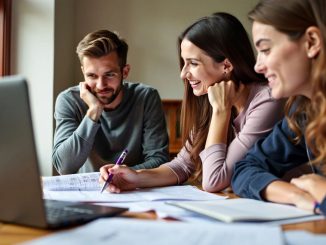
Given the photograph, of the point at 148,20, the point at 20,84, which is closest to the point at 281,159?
the point at 20,84

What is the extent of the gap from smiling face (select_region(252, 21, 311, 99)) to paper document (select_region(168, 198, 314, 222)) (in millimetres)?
316

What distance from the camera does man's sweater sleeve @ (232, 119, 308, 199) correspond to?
128 centimetres

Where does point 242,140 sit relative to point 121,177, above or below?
above

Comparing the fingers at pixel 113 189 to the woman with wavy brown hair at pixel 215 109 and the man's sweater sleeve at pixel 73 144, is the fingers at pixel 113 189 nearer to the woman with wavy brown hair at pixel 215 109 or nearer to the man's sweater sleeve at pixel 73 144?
the woman with wavy brown hair at pixel 215 109

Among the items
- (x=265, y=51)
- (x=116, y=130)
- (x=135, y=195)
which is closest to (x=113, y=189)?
(x=135, y=195)

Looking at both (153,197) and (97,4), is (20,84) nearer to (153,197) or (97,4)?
(153,197)

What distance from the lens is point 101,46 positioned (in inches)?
79.4

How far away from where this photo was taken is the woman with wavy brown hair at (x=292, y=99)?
109 centimetres

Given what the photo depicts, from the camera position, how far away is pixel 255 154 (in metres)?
1.33

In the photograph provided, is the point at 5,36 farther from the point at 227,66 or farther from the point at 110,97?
the point at 227,66

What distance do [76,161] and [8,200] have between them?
3.57ft

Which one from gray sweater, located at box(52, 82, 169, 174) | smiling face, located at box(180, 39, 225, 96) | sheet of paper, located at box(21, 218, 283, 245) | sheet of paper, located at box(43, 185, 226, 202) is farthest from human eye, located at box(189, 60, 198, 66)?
sheet of paper, located at box(21, 218, 283, 245)

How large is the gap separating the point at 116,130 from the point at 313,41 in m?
1.15

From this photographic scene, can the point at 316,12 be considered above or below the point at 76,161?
above
